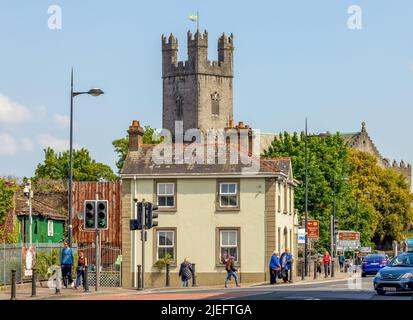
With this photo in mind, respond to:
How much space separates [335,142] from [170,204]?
4239 centimetres

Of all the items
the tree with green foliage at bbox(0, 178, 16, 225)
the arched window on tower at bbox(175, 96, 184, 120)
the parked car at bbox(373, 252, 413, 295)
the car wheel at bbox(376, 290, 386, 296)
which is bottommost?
the car wheel at bbox(376, 290, 386, 296)

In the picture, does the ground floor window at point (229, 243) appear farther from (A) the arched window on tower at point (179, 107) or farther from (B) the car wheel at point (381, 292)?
(A) the arched window on tower at point (179, 107)

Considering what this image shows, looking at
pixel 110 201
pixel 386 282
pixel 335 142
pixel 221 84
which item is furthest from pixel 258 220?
pixel 221 84

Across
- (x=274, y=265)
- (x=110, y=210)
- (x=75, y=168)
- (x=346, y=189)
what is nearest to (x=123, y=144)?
(x=75, y=168)

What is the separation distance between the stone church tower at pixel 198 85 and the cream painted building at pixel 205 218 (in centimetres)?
8676

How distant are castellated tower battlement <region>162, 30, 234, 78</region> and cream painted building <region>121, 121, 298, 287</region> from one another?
9117cm

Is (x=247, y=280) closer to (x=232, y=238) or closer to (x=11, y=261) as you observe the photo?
(x=232, y=238)

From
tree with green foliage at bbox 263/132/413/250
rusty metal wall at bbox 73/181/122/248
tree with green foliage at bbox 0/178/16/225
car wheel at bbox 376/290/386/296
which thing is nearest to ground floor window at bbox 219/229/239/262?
rusty metal wall at bbox 73/181/122/248

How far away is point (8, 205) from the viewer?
54.7 metres

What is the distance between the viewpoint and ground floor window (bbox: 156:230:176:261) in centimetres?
5316

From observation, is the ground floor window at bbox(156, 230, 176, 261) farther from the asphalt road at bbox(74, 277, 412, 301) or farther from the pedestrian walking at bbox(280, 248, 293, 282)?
the asphalt road at bbox(74, 277, 412, 301)

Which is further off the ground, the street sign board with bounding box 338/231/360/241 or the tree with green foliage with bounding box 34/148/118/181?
the tree with green foliage with bounding box 34/148/118/181

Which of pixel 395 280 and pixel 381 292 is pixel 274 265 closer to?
pixel 381 292

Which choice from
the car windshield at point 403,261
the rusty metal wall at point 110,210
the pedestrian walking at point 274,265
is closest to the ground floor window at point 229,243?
the pedestrian walking at point 274,265
